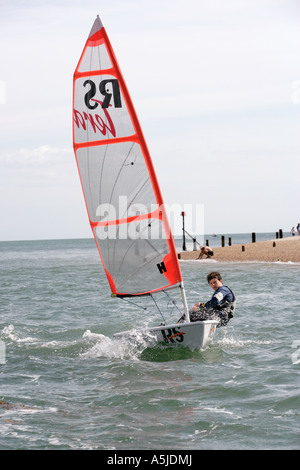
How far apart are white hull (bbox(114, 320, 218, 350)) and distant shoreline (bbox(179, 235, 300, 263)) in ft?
92.1

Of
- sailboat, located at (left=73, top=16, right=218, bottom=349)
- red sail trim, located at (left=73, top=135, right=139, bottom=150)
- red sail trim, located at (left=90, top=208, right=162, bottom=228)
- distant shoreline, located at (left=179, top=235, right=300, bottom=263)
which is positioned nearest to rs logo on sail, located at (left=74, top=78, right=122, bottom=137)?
sailboat, located at (left=73, top=16, right=218, bottom=349)

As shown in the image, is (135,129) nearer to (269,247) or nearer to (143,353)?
(143,353)

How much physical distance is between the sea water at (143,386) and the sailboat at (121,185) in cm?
103

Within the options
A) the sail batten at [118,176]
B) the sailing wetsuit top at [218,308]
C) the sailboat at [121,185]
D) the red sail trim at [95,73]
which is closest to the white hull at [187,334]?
the sailboat at [121,185]

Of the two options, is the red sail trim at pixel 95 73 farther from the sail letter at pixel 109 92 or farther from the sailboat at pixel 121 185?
the sail letter at pixel 109 92

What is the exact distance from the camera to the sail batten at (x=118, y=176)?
467 inches

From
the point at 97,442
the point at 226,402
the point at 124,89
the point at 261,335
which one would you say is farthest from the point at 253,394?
the point at 124,89

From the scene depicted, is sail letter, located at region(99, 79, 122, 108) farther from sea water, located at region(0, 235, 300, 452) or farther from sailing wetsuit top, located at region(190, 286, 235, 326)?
sea water, located at region(0, 235, 300, 452)

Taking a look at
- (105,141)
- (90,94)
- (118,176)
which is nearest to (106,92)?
(90,94)

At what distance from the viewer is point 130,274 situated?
12.8 m

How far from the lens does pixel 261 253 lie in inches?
1711

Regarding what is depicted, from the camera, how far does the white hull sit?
1201 cm

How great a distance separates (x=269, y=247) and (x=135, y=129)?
120 ft

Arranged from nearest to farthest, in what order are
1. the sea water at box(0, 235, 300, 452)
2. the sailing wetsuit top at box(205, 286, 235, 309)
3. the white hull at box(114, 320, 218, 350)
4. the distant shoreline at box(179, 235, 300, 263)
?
the sea water at box(0, 235, 300, 452) < the white hull at box(114, 320, 218, 350) < the sailing wetsuit top at box(205, 286, 235, 309) < the distant shoreline at box(179, 235, 300, 263)
